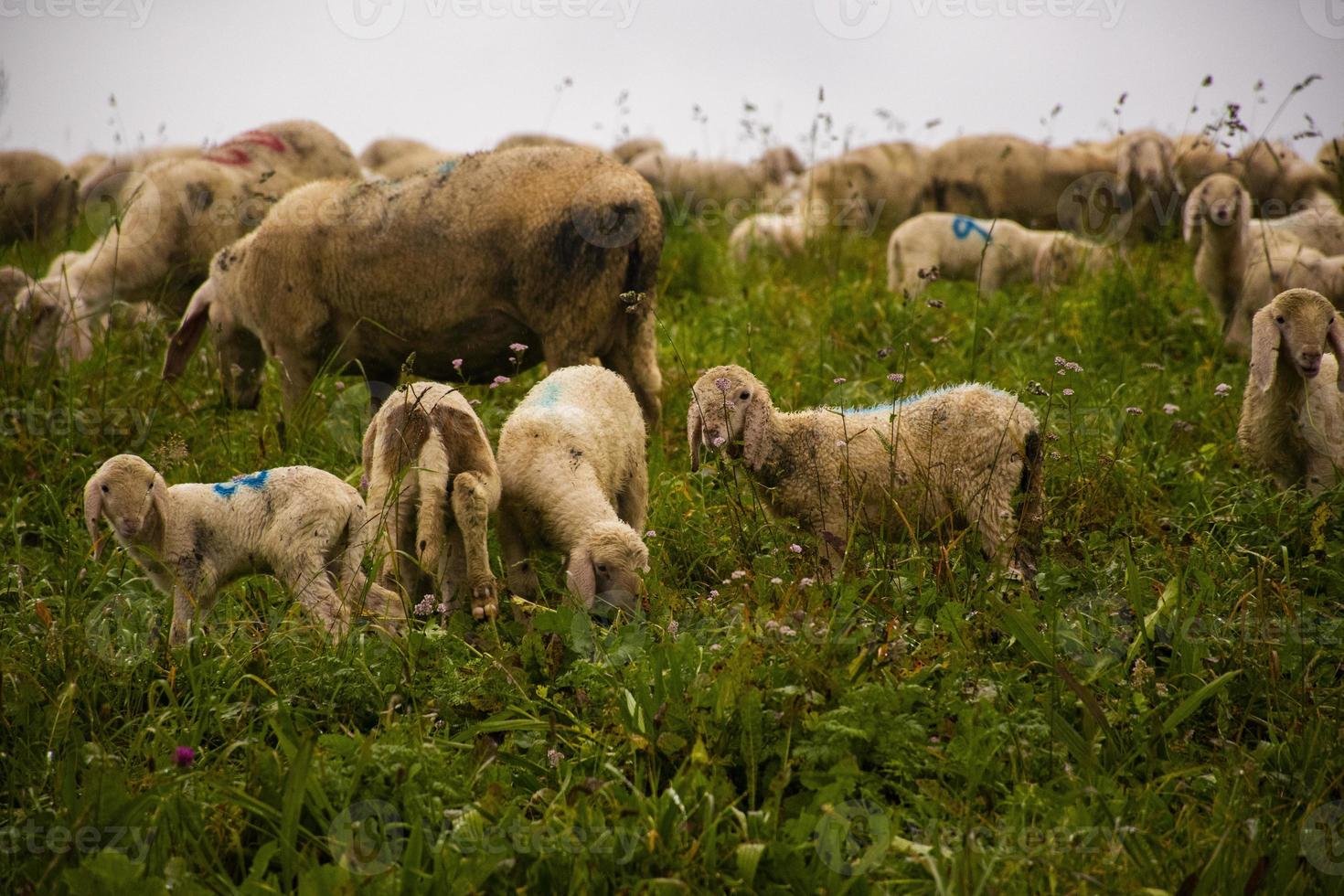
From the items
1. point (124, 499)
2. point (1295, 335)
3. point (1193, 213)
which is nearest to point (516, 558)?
point (124, 499)

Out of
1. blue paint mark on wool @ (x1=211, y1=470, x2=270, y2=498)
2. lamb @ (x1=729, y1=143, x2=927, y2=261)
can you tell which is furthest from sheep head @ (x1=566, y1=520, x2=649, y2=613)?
lamb @ (x1=729, y1=143, x2=927, y2=261)

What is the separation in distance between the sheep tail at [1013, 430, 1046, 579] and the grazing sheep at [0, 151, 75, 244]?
32.4 feet

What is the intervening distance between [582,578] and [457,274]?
91.1 inches

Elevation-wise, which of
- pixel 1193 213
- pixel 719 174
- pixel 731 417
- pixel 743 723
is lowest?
pixel 743 723

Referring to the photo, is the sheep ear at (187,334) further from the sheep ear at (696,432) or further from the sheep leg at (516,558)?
the sheep ear at (696,432)

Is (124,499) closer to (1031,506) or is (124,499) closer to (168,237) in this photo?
(1031,506)

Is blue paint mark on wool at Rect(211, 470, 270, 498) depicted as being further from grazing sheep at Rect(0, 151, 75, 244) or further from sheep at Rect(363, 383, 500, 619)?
grazing sheep at Rect(0, 151, 75, 244)

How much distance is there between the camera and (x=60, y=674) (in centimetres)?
350

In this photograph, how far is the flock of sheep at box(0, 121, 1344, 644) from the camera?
3891mm

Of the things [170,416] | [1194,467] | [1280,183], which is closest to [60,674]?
[170,416]

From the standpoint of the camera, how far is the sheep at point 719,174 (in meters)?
15.2

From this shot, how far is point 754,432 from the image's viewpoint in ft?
13.5

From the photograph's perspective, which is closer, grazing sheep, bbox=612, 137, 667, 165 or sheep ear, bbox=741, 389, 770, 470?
sheep ear, bbox=741, 389, 770, 470
